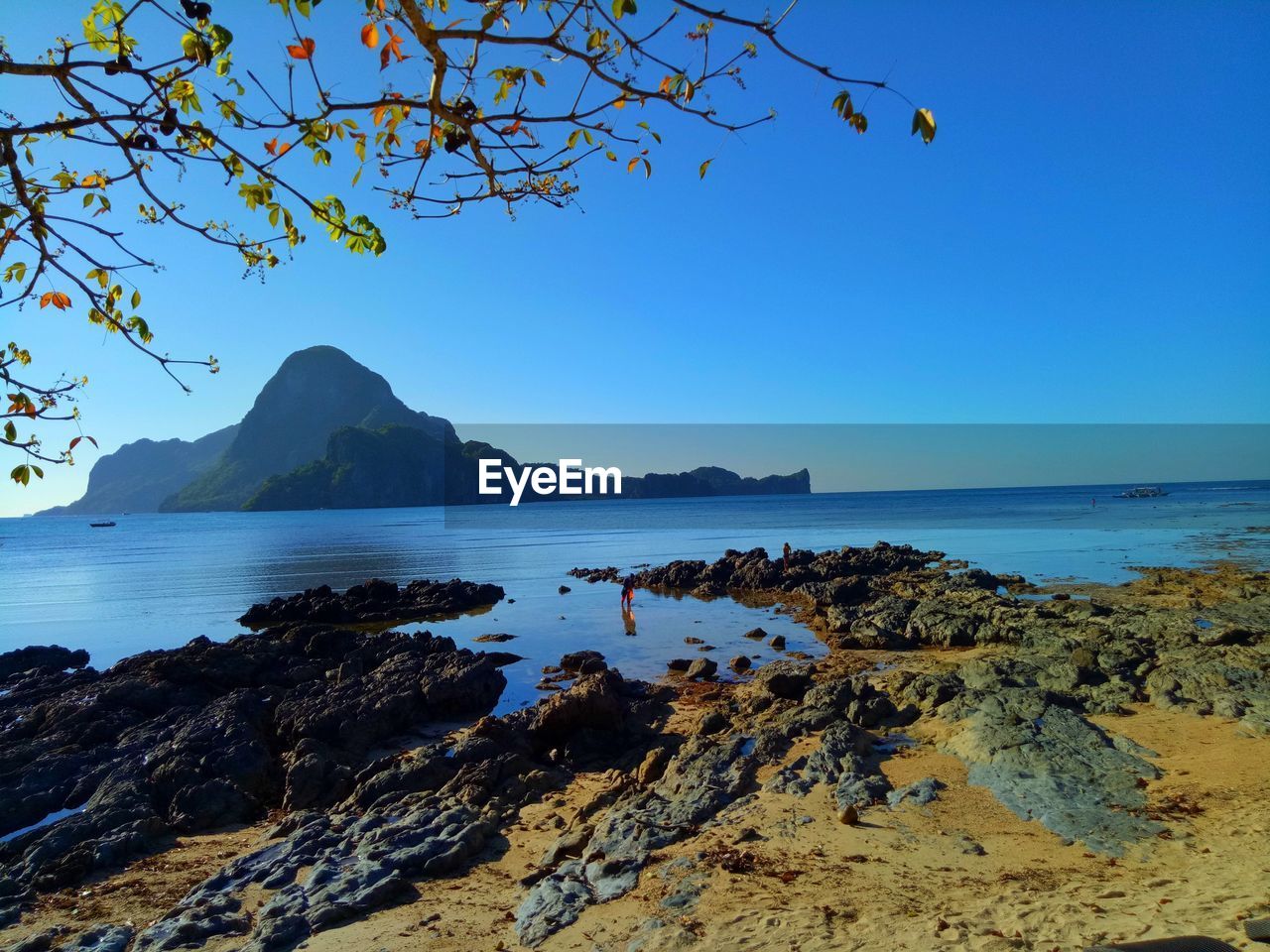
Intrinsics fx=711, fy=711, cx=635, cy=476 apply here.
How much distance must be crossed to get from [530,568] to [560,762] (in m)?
29.7

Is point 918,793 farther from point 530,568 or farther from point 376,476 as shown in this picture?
point 376,476

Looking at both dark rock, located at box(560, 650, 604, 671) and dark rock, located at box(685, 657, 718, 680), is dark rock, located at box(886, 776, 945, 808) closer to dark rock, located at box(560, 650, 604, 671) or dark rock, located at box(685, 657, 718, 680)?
dark rock, located at box(685, 657, 718, 680)

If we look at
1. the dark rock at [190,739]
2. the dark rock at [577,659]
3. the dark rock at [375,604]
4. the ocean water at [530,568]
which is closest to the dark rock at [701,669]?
the ocean water at [530,568]

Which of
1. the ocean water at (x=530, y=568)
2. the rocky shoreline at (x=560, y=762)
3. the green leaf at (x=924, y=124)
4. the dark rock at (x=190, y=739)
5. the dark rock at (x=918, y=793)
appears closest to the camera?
the green leaf at (x=924, y=124)

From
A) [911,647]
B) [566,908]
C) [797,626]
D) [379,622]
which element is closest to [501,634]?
[379,622]

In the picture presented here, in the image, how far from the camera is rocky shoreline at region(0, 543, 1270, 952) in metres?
6.17

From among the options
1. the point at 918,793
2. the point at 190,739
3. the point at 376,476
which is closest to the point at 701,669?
the point at 918,793

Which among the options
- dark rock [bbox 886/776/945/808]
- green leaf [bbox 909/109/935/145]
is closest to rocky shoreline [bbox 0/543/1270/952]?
dark rock [bbox 886/776/945/808]

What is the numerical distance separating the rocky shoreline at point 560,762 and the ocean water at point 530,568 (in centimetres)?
322

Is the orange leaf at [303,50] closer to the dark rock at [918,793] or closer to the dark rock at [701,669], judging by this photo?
the dark rock at [918,793]

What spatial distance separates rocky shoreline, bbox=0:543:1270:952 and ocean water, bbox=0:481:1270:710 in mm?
3216

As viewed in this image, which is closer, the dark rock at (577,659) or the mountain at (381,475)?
the dark rock at (577,659)

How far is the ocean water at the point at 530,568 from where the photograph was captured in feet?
66.7

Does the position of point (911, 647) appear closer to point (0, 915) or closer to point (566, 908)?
point (566, 908)
